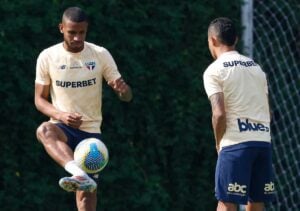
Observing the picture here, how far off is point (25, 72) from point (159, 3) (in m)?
1.64

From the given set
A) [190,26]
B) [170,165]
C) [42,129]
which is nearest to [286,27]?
[190,26]

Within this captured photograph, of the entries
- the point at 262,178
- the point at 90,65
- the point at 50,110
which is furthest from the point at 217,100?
the point at 50,110

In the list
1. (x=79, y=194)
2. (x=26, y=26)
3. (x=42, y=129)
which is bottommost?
(x=79, y=194)

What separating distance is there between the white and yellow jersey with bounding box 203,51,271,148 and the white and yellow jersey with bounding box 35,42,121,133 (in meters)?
1.25

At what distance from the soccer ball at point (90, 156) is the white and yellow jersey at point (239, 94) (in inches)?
41.4

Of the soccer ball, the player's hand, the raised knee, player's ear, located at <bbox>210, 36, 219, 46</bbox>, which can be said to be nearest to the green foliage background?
the raised knee

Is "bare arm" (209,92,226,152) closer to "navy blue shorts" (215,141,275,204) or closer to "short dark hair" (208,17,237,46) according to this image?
"navy blue shorts" (215,141,275,204)

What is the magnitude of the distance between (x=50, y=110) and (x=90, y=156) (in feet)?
1.84

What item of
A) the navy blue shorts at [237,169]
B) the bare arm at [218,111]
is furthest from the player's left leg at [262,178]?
the bare arm at [218,111]

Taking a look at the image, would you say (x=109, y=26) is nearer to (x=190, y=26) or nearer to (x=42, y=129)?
(x=190, y=26)

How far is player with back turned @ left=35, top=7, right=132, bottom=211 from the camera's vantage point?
8789 millimetres

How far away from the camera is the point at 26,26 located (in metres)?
9.88

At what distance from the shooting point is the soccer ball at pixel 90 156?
8.48m

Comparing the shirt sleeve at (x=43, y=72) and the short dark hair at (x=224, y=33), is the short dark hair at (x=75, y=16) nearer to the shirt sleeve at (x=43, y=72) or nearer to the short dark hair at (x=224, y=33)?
the shirt sleeve at (x=43, y=72)
